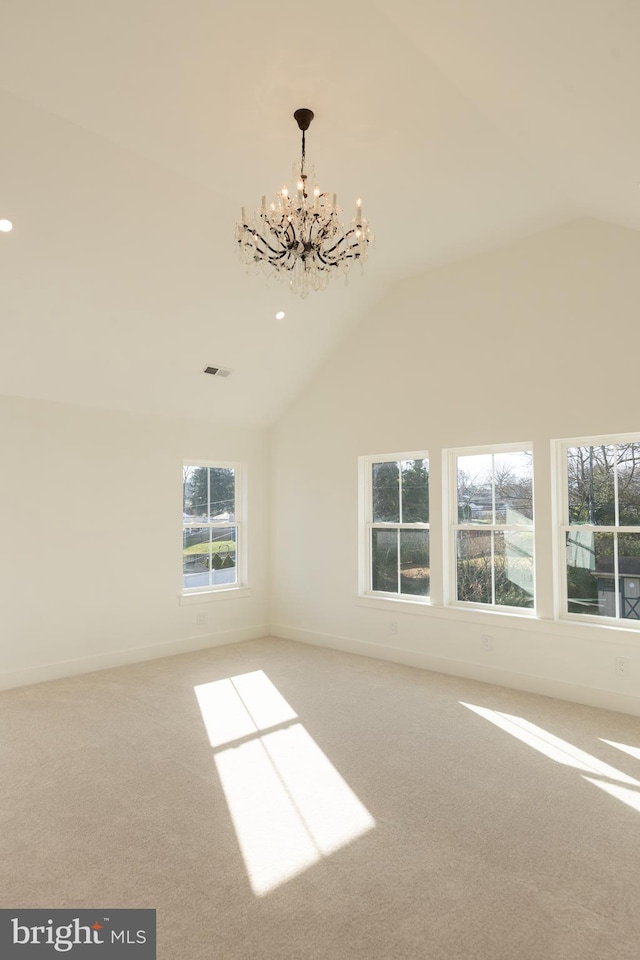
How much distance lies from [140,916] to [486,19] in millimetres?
3601

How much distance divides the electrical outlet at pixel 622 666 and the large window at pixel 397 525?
175 cm

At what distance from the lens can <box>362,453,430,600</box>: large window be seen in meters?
5.61

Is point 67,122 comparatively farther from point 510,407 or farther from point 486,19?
point 510,407

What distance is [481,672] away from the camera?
4996 millimetres

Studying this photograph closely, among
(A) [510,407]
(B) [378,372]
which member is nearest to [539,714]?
(A) [510,407]

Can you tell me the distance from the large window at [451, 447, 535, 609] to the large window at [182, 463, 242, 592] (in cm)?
265

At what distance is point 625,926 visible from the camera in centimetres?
209

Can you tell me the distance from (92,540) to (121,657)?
1.17 m

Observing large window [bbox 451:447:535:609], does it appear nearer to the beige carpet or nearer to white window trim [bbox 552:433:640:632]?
white window trim [bbox 552:433:640:632]

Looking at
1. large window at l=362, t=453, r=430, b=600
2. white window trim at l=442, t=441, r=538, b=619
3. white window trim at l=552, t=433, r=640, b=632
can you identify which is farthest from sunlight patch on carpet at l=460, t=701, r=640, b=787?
large window at l=362, t=453, r=430, b=600

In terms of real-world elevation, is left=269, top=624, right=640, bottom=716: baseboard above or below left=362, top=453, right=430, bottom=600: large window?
below

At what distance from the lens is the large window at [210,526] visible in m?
6.32

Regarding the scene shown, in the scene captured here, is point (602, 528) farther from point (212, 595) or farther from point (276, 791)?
point (212, 595)

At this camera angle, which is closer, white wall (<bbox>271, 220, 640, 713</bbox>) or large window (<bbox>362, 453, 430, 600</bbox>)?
white wall (<bbox>271, 220, 640, 713</bbox>)
